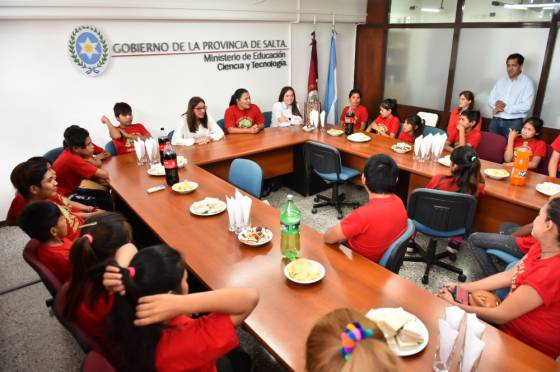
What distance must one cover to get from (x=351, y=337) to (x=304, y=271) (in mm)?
886

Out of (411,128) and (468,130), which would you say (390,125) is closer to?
(411,128)

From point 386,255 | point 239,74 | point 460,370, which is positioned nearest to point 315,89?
point 239,74

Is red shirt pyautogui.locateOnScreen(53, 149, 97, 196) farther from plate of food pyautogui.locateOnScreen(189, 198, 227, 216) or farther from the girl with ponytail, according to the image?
the girl with ponytail

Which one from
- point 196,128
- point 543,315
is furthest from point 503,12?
point 543,315

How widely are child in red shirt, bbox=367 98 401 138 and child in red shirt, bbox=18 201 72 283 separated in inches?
145

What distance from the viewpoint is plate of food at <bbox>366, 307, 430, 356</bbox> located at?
4.27 feet

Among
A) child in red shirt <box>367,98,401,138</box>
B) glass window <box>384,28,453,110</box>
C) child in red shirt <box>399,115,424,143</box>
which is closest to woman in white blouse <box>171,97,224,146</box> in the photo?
child in red shirt <box>367,98,401,138</box>

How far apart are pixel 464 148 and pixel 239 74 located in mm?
3635

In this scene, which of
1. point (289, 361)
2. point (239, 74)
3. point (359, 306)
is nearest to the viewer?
A: point (289, 361)

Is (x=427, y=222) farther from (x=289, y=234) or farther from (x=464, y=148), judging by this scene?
(x=289, y=234)

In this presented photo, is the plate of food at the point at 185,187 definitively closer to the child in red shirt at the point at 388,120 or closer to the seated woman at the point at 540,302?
the seated woman at the point at 540,302

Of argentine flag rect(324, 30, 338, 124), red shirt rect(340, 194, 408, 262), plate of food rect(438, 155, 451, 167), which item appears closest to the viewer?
red shirt rect(340, 194, 408, 262)

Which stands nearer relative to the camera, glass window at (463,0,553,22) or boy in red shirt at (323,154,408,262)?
boy in red shirt at (323,154,408,262)

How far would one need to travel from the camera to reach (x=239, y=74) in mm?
5449
